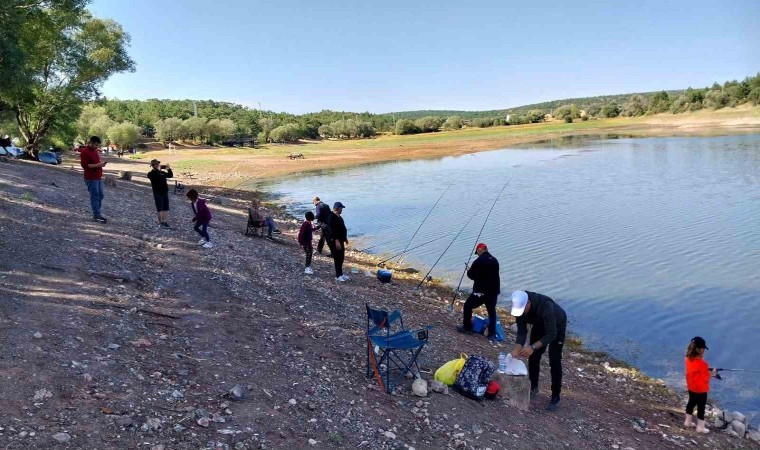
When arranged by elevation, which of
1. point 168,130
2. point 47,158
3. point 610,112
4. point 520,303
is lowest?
point 520,303

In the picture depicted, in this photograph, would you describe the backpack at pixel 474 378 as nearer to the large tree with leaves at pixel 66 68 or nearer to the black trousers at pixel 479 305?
the black trousers at pixel 479 305

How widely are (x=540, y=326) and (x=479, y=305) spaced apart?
2.82m

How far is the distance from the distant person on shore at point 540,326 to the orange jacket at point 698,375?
1.93m

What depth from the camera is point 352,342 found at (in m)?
9.30

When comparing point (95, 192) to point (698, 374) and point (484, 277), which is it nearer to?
point (484, 277)

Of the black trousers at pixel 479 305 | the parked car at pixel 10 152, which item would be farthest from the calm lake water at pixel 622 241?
the parked car at pixel 10 152

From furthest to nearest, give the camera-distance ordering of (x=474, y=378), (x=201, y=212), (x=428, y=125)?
1. (x=428, y=125)
2. (x=201, y=212)
3. (x=474, y=378)

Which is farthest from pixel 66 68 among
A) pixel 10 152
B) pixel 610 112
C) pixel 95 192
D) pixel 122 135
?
pixel 610 112

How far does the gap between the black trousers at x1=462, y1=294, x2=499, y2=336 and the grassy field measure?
36.5 meters

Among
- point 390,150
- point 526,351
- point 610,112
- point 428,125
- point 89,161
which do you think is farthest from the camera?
point 428,125

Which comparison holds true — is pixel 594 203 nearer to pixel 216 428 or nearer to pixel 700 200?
pixel 700 200

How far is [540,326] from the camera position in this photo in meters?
7.89

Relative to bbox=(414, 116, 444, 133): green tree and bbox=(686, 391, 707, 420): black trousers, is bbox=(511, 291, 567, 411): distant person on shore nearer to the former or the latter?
bbox=(686, 391, 707, 420): black trousers

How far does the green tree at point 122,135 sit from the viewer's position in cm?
7144
